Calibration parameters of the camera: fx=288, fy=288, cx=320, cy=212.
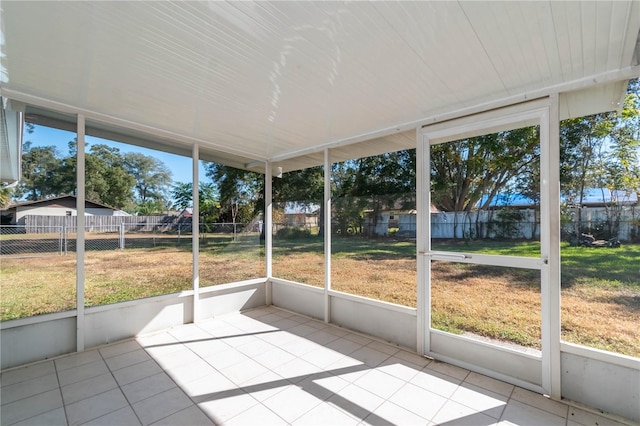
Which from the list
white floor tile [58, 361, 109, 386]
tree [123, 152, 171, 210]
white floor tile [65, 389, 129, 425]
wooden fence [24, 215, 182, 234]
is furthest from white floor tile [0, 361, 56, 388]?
tree [123, 152, 171, 210]

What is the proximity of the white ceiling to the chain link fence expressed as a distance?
44.1 inches

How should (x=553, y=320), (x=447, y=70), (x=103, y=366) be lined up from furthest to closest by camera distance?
(x=103, y=366) → (x=553, y=320) → (x=447, y=70)

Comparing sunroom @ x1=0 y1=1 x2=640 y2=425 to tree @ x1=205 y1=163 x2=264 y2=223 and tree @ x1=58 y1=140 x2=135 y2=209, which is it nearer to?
tree @ x1=58 y1=140 x2=135 y2=209

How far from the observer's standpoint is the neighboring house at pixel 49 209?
261 centimetres

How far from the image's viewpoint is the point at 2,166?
2.87 m

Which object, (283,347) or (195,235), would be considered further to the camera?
(195,235)

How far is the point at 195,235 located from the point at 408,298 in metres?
2.71

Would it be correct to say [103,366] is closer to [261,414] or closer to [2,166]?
[261,414]

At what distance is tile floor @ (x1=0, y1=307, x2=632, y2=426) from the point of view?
1.91 m

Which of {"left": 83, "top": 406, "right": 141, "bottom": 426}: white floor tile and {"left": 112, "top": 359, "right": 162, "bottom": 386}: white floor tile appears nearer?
{"left": 83, "top": 406, "right": 141, "bottom": 426}: white floor tile

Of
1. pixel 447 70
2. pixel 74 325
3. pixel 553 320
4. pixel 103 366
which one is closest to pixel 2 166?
pixel 74 325

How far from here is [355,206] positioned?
3.71 metres

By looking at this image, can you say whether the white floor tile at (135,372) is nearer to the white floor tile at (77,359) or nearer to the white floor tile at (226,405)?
the white floor tile at (77,359)

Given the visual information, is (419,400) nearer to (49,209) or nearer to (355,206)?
(355,206)
